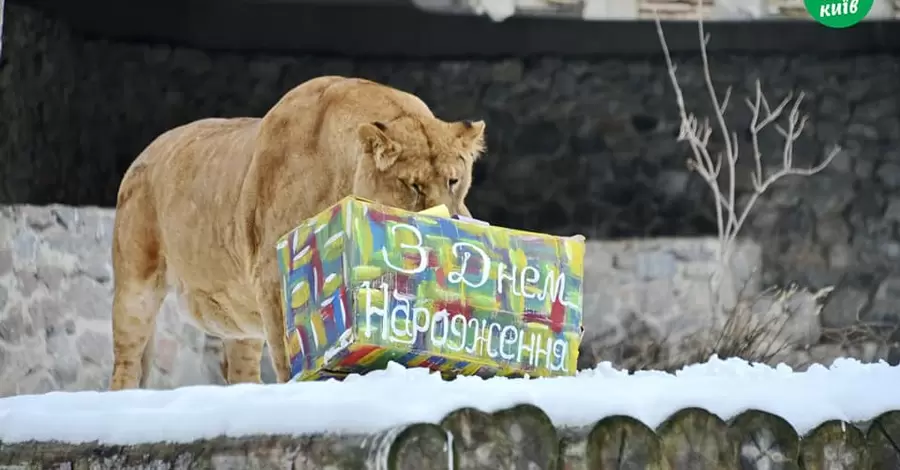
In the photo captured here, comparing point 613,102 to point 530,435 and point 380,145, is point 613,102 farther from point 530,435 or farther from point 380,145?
point 530,435

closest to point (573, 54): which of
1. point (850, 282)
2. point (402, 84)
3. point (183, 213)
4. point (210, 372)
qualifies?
point (402, 84)

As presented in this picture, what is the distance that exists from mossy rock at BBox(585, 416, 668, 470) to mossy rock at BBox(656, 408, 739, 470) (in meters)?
0.03

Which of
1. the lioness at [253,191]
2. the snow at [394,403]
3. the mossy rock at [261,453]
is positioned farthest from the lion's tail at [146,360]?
the mossy rock at [261,453]

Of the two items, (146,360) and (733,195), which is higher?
(733,195)

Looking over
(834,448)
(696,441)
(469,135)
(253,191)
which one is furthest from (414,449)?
(253,191)

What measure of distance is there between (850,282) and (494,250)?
→ 488 centimetres

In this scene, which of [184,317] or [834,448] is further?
[184,317]

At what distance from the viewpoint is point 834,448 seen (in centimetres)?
205

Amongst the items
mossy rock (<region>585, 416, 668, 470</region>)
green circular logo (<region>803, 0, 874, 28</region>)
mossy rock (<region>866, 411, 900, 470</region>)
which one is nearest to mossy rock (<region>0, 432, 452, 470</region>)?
mossy rock (<region>585, 416, 668, 470</region>)

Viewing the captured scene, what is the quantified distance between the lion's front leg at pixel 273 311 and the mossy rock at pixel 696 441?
155 centimetres

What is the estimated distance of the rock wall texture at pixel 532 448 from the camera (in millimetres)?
1888

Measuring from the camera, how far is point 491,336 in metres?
2.47

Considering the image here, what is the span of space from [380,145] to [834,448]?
1.46m

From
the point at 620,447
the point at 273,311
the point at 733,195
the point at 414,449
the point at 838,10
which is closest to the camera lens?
the point at 414,449
